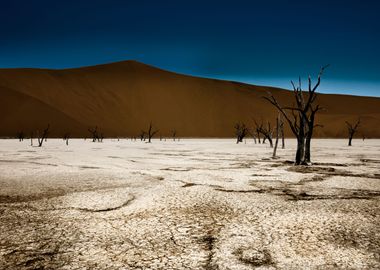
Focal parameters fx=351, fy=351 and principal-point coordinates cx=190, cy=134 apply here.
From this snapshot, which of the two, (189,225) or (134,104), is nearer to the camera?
(189,225)

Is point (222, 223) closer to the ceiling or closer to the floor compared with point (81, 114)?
closer to the floor

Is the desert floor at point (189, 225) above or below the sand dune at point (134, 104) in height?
below

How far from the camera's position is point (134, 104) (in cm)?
6869

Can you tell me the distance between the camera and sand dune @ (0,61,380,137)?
5269cm

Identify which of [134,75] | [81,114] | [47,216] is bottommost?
[47,216]

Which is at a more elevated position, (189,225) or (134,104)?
(134,104)

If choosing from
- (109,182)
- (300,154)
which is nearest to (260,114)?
(300,154)

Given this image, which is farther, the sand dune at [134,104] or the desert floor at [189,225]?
the sand dune at [134,104]

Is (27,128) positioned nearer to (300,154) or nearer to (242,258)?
(300,154)

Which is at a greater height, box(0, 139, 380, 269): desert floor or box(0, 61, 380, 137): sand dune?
box(0, 61, 380, 137): sand dune

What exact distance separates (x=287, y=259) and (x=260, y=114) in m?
74.0

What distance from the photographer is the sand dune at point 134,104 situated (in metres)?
52.7

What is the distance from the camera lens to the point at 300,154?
9.61m

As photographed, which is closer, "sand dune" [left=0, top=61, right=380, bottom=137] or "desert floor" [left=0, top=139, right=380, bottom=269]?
"desert floor" [left=0, top=139, right=380, bottom=269]
